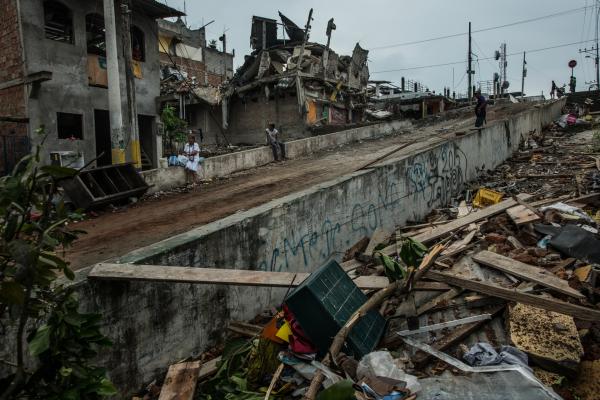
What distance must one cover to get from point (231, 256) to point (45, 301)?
318 centimetres

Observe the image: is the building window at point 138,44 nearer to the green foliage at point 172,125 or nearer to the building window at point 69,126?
the green foliage at point 172,125

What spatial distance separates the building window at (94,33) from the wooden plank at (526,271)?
1574 centimetres

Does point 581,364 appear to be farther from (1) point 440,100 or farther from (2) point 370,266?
(1) point 440,100

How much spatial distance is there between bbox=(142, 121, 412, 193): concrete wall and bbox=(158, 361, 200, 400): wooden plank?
24.4ft

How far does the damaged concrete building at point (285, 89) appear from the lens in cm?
2711

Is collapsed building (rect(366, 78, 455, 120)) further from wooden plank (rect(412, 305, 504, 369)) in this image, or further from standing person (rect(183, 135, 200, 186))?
wooden plank (rect(412, 305, 504, 369))

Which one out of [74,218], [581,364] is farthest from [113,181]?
[581,364]

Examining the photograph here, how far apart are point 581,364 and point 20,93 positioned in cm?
1667

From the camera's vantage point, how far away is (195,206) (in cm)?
931

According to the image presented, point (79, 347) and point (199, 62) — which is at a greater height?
point (199, 62)

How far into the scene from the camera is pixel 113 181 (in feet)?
33.3

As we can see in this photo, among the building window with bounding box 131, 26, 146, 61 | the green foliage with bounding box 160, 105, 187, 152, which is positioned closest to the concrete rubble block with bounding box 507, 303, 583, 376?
the green foliage with bounding box 160, 105, 187, 152

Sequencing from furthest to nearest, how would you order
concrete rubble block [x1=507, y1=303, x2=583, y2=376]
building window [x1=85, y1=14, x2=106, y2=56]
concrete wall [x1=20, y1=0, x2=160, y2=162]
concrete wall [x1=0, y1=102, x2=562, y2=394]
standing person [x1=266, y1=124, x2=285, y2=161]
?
building window [x1=85, y1=14, x2=106, y2=56], standing person [x1=266, y1=124, x2=285, y2=161], concrete wall [x1=20, y1=0, x2=160, y2=162], concrete wall [x1=0, y1=102, x2=562, y2=394], concrete rubble block [x1=507, y1=303, x2=583, y2=376]

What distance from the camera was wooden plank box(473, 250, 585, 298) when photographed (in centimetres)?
486
